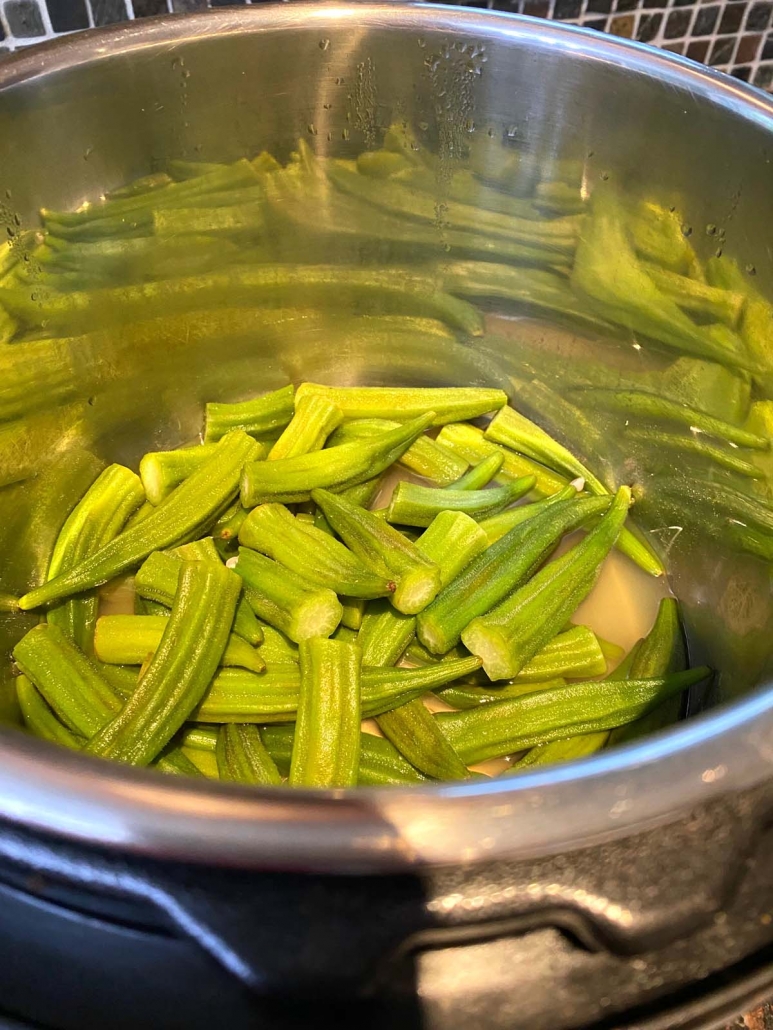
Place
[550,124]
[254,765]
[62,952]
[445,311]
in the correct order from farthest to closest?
[445,311] < [550,124] < [254,765] < [62,952]

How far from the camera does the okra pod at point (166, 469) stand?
1.62m

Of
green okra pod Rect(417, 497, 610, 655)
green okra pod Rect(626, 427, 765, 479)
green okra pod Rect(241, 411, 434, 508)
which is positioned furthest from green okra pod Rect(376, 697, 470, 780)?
green okra pod Rect(626, 427, 765, 479)

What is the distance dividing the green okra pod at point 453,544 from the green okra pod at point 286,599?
0.22 metres

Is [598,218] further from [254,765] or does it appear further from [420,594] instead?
[254,765]

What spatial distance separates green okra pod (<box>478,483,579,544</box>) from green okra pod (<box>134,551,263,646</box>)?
0.48 metres

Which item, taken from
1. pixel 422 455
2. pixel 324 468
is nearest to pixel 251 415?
pixel 324 468

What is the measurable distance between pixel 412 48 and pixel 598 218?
46cm

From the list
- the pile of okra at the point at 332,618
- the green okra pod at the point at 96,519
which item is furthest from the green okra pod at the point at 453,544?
the green okra pod at the point at 96,519

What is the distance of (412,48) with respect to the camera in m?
1.48

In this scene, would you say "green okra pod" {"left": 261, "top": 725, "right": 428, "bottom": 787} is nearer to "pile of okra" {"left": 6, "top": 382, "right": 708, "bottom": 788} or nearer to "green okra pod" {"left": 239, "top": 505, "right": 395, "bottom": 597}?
"pile of okra" {"left": 6, "top": 382, "right": 708, "bottom": 788}

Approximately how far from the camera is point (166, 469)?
163cm

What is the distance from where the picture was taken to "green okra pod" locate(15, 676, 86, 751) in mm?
1316

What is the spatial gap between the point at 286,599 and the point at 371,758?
0.98ft

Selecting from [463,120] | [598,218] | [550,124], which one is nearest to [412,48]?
[463,120]
